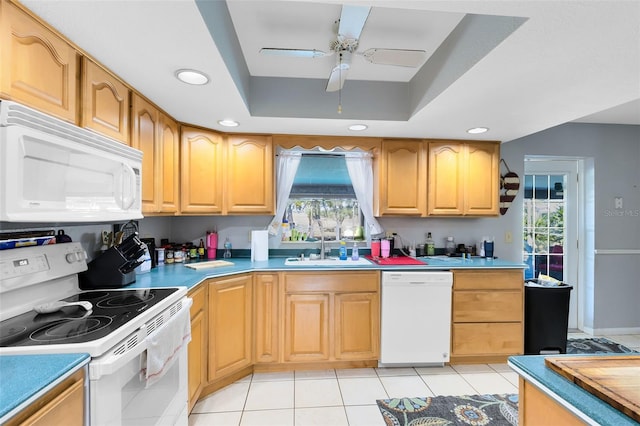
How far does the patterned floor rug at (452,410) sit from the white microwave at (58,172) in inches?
81.3

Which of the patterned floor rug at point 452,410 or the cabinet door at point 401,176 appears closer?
the patterned floor rug at point 452,410

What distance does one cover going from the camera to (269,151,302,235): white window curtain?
3.02 m

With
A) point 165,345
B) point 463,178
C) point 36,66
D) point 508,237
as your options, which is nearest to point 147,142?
point 36,66

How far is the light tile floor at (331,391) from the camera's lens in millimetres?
1931

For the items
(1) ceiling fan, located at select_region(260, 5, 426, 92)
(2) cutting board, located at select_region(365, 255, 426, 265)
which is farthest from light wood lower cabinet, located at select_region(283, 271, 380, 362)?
(1) ceiling fan, located at select_region(260, 5, 426, 92)

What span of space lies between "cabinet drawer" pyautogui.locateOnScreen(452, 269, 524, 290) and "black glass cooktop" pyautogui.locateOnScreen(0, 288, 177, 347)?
232 centimetres

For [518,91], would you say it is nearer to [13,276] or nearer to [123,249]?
[123,249]

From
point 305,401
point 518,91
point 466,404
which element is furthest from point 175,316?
point 518,91

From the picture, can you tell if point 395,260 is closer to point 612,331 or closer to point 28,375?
point 28,375

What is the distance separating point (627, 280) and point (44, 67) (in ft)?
17.1

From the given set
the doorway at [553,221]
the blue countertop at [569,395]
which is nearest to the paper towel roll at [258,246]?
the blue countertop at [569,395]

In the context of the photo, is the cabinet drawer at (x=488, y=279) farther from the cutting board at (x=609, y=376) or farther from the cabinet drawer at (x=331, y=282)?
the cutting board at (x=609, y=376)

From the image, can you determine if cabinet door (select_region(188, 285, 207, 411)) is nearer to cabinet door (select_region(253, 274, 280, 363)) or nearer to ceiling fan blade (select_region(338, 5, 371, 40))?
cabinet door (select_region(253, 274, 280, 363))

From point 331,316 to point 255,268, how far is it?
2.51 ft
